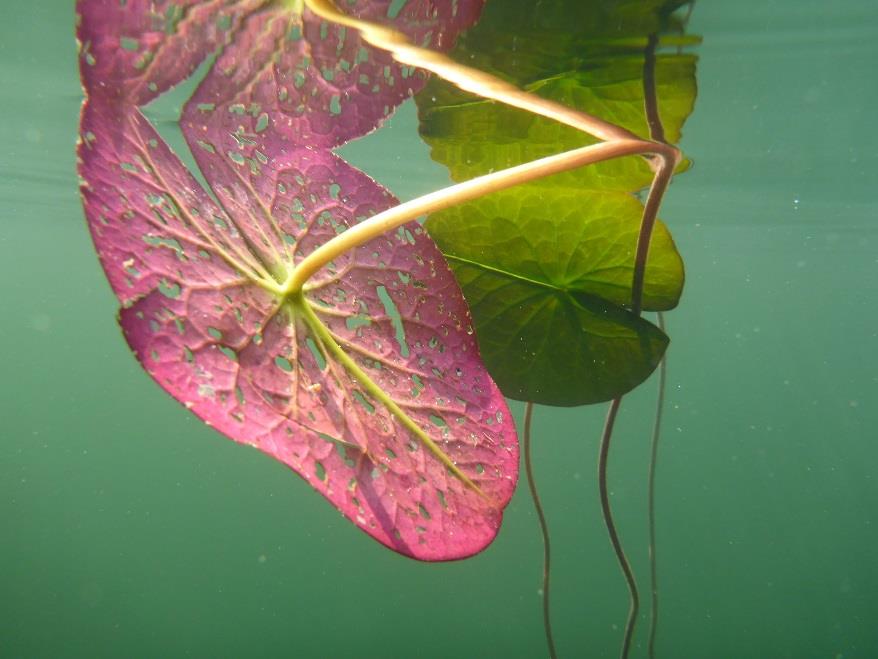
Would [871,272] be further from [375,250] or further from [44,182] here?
[375,250]

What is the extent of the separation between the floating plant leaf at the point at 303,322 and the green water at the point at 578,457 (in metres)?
4.16

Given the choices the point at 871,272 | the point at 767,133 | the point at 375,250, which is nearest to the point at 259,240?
the point at 375,250

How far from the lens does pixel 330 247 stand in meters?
1.21

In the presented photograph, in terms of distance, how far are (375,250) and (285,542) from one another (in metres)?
41.8

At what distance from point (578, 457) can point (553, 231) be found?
5135cm

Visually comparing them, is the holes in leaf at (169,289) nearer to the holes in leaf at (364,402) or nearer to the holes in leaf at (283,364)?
the holes in leaf at (283,364)

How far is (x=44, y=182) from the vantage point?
1623 centimetres

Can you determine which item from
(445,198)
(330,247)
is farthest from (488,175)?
(330,247)

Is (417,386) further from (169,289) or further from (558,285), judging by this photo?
(558,285)

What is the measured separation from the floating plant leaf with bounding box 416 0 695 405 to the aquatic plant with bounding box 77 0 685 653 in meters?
0.01

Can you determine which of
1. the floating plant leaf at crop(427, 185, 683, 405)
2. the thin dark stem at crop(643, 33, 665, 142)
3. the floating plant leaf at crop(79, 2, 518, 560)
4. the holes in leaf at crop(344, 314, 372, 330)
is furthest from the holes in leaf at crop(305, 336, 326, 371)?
the thin dark stem at crop(643, 33, 665, 142)

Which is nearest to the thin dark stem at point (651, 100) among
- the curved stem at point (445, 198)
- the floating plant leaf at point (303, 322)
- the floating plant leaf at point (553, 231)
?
the floating plant leaf at point (553, 231)

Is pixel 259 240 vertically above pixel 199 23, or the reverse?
pixel 199 23

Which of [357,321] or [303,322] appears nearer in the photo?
[303,322]
